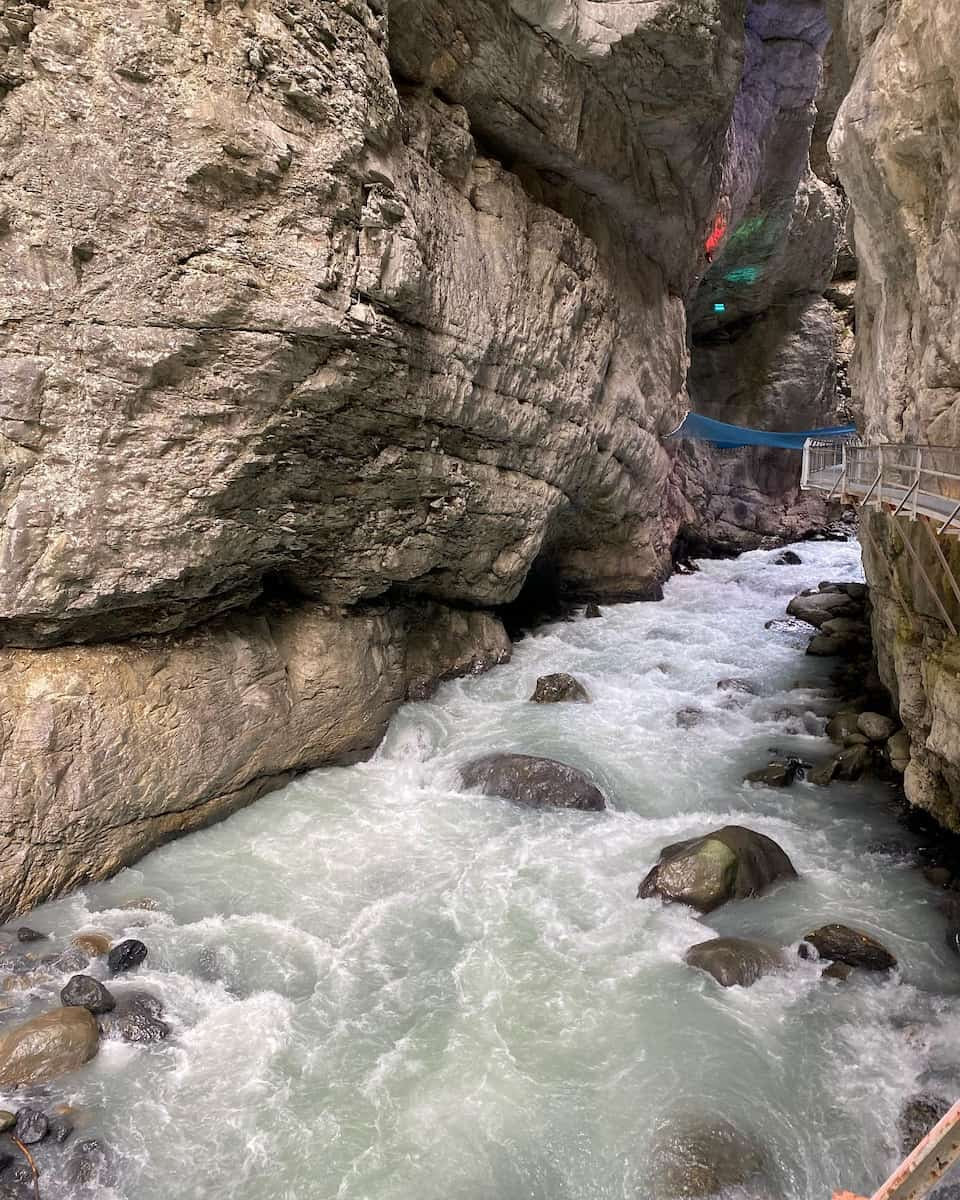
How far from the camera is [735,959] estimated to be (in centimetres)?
595

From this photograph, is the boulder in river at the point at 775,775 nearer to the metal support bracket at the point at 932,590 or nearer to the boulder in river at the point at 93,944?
the metal support bracket at the point at 932,590

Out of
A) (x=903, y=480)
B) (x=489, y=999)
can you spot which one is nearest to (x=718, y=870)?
(x=489, y=999)

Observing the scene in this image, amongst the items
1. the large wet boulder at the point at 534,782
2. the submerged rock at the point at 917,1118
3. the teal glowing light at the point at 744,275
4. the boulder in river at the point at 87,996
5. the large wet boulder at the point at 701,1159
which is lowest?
the boulder in river at the point at 87,996

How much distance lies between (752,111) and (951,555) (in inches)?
676

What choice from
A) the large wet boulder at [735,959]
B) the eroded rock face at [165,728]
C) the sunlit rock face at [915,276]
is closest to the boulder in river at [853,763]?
the sunlit rock face at [915,276]

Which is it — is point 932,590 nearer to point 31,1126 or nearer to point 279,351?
point 279,351

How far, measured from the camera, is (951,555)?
6.15 m

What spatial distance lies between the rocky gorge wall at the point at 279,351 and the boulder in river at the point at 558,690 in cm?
151

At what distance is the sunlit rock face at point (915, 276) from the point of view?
635cm

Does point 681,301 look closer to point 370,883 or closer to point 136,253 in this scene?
point 136,253

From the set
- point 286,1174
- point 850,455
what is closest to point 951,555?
point 850,455

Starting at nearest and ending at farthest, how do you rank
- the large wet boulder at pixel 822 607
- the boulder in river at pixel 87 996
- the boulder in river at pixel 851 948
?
the boulder in river at pixel 87 996
the boulder in river at pixel 851 948
the large wet boulder at pixel 822 607

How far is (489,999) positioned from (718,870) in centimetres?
256

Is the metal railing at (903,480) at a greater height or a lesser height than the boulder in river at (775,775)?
greater
